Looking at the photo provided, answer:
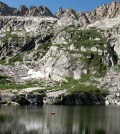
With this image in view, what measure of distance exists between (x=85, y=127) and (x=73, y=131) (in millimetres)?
10226

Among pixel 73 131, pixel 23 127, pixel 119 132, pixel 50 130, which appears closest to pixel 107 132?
pixel 119 132

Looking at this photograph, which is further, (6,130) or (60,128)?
(60,128)

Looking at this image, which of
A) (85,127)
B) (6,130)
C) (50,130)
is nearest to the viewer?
(6,130)

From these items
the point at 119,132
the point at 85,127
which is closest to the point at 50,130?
the point at 85,127

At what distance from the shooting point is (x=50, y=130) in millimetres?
101938

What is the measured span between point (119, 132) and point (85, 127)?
44.3 feet

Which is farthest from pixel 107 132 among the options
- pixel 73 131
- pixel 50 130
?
pixel 50 130

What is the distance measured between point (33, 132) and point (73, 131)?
1248 centimetres

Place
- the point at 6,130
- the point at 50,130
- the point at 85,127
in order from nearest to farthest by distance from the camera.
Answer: the point at 6,130, the point at 50,130, the point at 85,127

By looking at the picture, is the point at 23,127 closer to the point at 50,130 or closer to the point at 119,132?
the point at 50,130

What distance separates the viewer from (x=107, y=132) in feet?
325

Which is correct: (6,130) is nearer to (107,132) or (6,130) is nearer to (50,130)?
(50,130)

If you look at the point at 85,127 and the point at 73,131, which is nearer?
the point at 73,131

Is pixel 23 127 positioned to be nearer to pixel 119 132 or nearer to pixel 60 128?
pixel 60 128
